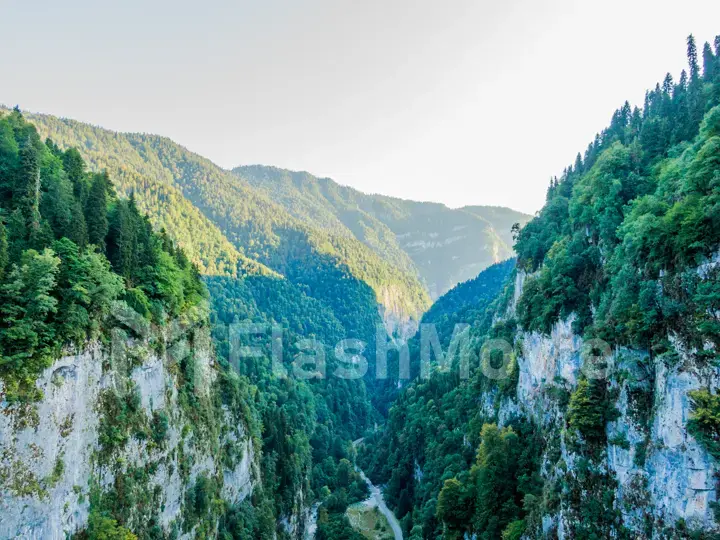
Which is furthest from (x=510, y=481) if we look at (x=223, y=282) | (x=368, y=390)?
(x=223, y=282)

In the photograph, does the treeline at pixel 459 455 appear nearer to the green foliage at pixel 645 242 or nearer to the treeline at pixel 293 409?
the treeline at pixel 293 409

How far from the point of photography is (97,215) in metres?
41.6

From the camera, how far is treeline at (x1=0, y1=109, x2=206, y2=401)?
98.0 feet

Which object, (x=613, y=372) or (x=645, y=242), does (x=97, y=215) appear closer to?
(x=613, y=372)

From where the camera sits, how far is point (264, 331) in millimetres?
142500

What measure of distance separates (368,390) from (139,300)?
12792 cm

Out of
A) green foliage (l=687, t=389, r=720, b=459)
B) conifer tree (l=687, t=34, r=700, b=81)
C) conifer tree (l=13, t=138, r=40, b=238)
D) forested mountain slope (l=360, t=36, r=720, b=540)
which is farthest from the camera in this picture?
conifer tree (l=687, t=34, r=700, b=81)

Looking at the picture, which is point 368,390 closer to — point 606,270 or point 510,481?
point 510,481

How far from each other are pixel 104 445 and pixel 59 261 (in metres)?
13.4

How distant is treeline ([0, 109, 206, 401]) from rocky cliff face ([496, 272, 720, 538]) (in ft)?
118

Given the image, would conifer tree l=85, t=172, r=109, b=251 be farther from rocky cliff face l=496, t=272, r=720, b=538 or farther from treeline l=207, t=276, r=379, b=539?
rocky cliff face l=496, t=272, r=720, b=538

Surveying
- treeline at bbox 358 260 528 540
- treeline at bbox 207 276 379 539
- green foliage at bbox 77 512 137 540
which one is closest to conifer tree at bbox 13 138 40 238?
green foliage at bbox 77 512 137 540

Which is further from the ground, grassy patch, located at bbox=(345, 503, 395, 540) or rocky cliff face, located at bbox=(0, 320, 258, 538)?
rocky cliff face, located at bbox=(0, 320, 258, 538)

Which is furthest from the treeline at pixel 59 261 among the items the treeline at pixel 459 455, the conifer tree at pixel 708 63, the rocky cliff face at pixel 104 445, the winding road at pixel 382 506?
the conifer tree at pixel 708 63
